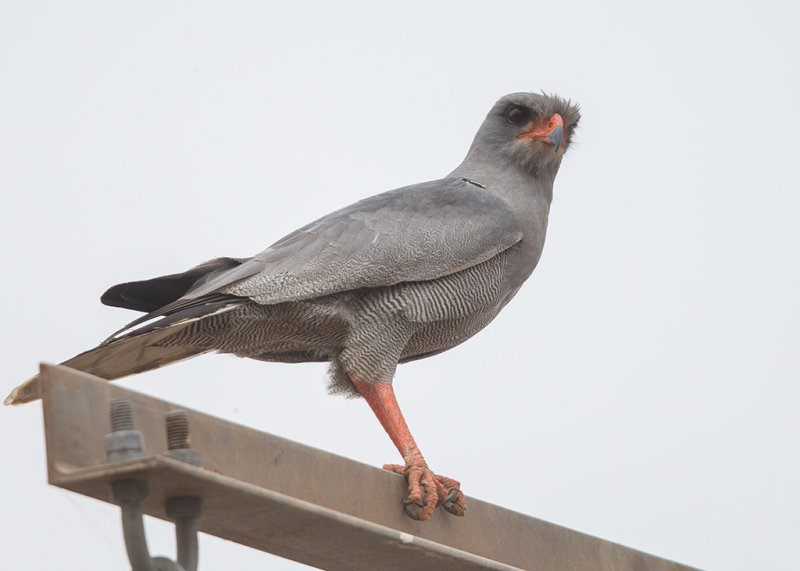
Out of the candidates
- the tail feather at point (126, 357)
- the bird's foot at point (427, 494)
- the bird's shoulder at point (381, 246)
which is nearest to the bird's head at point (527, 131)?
the bird's shoulder at point (381, 246)

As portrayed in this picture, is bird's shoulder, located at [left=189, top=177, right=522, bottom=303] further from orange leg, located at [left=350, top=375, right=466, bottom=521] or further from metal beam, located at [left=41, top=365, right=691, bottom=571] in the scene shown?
metal beam, located at [left=41, top=365, right=691, bottom=571]

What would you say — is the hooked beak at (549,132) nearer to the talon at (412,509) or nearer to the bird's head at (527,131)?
the bird's head at (527,131)

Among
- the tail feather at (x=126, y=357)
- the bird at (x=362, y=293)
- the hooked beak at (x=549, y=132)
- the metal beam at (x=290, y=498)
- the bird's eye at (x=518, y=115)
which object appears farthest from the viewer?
the bird's eye at (x=518, y=115)

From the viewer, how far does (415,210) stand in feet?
25.3

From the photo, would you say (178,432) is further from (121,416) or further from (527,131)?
(527,131)

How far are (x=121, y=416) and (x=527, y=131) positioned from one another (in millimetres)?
5420

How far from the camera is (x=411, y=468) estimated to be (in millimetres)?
6430

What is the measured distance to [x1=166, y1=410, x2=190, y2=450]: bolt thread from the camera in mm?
3932

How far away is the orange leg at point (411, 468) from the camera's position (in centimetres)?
600

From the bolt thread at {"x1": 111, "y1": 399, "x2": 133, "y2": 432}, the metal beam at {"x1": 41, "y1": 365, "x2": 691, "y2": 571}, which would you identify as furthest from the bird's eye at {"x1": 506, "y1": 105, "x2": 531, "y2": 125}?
the bolt thread at {"x1": 111, "y1": 399, "x2": 133, "y2": 432}

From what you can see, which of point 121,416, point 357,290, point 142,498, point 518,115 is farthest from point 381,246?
point 142,498

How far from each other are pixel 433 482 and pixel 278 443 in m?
1.49

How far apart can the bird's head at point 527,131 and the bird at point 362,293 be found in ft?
1.48

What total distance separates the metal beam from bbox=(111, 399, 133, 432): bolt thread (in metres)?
0.08
